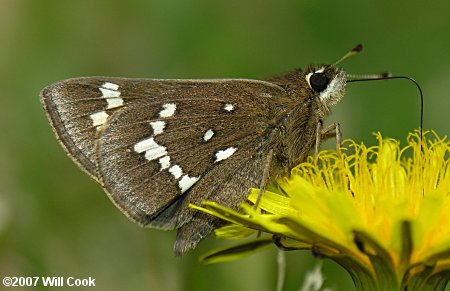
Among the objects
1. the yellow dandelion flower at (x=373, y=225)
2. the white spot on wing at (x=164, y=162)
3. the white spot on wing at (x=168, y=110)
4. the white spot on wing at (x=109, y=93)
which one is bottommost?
the yellow dandelion flower at (x=373, y=225)

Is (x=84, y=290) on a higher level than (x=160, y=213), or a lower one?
lower

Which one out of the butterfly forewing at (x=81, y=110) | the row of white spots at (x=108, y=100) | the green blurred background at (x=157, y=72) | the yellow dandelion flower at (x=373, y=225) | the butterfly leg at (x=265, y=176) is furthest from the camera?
the green blurred background at (x=157, y=72)

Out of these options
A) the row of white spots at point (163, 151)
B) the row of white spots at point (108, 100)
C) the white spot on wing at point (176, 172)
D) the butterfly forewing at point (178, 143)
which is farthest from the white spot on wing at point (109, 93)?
the white spot on wing at point (176, 172)

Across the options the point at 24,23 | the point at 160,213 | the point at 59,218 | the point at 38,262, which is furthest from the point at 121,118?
the point at 24,23

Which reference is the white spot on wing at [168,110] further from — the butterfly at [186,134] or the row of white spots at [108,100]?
the row of white spots at [108,100]

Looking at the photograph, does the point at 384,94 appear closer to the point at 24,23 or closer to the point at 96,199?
the point at 96,199

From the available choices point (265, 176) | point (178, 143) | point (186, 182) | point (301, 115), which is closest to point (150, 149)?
point (178, 143)
